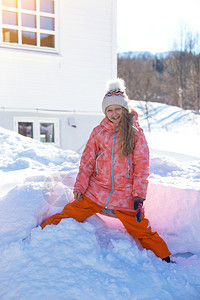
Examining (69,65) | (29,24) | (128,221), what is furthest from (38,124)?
(128,221)

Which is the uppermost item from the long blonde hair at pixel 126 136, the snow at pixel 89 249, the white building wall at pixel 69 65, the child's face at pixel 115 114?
the white building wall at pixel 69 65

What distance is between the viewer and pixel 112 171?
2.29 meters

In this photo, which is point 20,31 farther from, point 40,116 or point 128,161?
point 128,161

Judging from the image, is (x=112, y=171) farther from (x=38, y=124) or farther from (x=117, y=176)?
(x=38, y=124)

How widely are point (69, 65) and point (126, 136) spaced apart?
5.56 meters

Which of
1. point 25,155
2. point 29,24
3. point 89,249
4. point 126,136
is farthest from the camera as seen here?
point 29,24

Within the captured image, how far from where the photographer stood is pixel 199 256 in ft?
7.59

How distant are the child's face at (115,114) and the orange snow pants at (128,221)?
641 mm

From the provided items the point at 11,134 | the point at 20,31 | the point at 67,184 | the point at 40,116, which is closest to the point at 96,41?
the point at 20,31

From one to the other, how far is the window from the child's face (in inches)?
206

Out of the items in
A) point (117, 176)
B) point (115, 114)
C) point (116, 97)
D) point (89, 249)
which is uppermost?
point (116, 97)

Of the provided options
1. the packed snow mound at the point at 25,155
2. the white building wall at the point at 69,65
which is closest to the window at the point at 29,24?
the white building wall at the point at 69,65

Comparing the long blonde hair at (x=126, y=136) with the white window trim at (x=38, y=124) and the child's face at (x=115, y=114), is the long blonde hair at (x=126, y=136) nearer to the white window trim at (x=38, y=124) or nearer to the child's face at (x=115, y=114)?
the child's face at (x=115, y=114)

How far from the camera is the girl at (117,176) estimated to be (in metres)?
2.17
